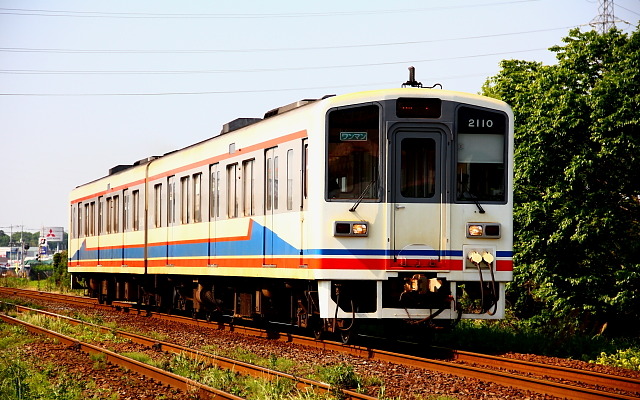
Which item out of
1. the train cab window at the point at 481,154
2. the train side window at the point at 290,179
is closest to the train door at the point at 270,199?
the train side window at the point at 290,179

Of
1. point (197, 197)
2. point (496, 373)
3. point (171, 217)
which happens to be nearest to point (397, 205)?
point (496, 373)

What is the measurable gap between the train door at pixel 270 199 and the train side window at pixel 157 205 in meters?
6.55

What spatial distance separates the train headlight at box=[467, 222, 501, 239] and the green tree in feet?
32.3

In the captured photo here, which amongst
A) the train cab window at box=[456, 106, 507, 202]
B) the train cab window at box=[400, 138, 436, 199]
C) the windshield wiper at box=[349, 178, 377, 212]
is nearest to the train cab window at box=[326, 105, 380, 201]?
the windshield wiper at box=[349, 178, 377, 212]

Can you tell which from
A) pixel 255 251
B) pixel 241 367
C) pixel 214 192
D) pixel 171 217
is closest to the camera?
pixel 241 367

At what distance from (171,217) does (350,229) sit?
8365 mm

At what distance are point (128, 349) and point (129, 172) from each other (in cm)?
986

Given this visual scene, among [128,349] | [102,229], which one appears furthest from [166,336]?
[102,229]

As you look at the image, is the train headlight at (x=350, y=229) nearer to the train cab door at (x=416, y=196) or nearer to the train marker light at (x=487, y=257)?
the train cab door at (x=416, y=196)

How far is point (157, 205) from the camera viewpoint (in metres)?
20.4

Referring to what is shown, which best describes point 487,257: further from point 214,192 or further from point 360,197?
point 214,192

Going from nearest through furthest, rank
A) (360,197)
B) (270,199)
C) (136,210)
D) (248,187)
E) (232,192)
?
(360,197) < (270,199) < (248,187) < (232,192) < (136,210)

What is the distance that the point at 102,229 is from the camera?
2539 cm

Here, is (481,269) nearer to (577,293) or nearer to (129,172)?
(577,293)
